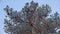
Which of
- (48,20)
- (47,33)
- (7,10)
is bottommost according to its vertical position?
(47,33)

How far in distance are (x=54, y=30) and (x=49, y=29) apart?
29cm

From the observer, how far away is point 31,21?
39.5 feet

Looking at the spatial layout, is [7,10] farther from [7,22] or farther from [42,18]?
[42,18]

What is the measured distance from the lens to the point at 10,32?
40.4 feet

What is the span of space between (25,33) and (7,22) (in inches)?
52.9

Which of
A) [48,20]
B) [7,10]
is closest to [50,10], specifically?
[48,20]

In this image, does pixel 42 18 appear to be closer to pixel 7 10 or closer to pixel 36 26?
pixel 36 26

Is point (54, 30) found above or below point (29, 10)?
below

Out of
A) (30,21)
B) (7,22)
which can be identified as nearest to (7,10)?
(7,22)

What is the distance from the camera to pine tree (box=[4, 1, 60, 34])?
11.9 m

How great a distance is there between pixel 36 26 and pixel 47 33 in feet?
2.30

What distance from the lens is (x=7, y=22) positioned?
12.5 metres

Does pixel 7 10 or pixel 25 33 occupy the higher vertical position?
pixel 7 10

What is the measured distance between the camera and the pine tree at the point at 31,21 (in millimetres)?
11898
